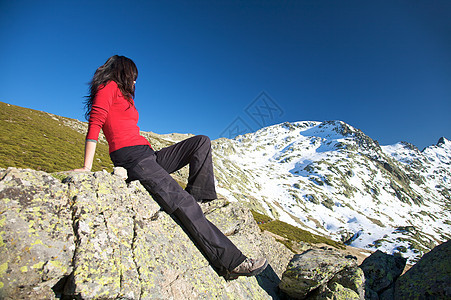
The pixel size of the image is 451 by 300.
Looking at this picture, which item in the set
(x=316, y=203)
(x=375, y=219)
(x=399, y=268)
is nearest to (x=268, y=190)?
(x=316, y=203)

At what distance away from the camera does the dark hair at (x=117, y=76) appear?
526 centimetres

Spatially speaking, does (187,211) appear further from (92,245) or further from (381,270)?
(381,270)

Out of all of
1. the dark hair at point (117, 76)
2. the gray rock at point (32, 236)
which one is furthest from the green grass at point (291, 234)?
the gray rock at point (32, 236)

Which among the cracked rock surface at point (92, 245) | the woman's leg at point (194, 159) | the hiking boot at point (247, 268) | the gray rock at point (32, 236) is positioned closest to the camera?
the gray rock at point (32, 236)

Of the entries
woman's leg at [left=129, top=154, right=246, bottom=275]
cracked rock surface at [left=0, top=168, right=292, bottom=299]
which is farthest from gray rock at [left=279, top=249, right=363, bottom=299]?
woman's leg at [left=129, top=154, right=246, bottom=275]

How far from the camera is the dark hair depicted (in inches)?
207

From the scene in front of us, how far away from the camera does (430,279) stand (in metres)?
9.59

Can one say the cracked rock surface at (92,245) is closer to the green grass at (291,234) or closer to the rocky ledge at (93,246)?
the rocky ledge at (93,246)

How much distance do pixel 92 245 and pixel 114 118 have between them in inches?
125

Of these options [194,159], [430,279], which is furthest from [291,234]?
[194,159]

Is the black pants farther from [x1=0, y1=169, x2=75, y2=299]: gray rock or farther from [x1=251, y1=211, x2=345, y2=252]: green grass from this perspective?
[x1=251, y1=211, x2=345, y2=252]: green grass

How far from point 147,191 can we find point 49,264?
9.07 ft

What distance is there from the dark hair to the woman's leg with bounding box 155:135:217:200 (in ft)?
6.18

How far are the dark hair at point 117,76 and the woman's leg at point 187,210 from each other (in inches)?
79.8
